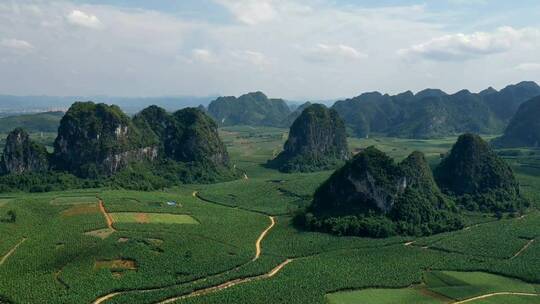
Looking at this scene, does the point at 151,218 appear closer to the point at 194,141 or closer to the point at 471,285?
the point at 471,285

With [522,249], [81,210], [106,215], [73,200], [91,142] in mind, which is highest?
[91,142]

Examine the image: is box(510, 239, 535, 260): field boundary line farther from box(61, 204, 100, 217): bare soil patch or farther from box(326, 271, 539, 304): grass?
→ box(61, 204, 100, 217): bare soil patch

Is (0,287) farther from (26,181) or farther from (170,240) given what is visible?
(26,181)

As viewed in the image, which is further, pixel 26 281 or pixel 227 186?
pixel 227 186

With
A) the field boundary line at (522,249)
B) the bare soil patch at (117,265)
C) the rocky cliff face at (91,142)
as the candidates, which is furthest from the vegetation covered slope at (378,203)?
the rocky cliff face at (91,142)

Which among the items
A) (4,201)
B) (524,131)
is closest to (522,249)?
(4,201)

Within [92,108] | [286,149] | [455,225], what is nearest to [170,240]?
[455,225]
